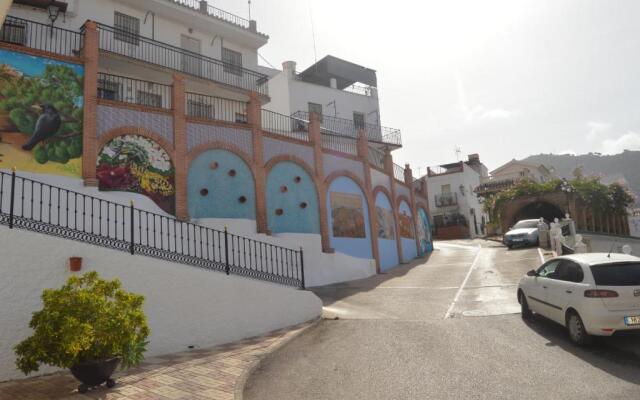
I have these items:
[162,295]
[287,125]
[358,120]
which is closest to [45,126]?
[162,295]

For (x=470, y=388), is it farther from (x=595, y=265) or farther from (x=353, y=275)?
(x=353, y=275)

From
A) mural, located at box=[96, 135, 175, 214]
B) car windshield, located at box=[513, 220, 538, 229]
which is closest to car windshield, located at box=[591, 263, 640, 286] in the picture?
mural, located at box=[96, 135, 175, 214]

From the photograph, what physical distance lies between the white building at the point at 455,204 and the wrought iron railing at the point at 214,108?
30.0 m

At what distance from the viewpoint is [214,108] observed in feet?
70.6

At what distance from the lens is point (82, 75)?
14328 mm

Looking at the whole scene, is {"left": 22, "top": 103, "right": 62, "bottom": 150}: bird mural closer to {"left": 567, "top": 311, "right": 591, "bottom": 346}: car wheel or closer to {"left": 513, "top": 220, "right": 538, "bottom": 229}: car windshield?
{"left": 567, "top": 311, "right": 591, "bottom": 346}: car wheel

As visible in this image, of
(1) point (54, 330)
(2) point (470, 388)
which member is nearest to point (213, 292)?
(1) point (54, 330)

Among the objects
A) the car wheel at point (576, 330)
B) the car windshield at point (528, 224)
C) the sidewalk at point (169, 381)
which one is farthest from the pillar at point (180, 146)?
the car windshield at point (528, 224)

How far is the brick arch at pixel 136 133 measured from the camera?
14.0m

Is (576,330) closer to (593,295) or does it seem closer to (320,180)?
(593,295)

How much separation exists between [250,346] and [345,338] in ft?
6.68

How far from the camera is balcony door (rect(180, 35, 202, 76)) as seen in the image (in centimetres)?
2148

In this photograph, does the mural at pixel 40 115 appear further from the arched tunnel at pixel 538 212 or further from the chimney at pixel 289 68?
the arched tunnel at pixel 538 212

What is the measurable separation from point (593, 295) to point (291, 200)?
41.2ft
